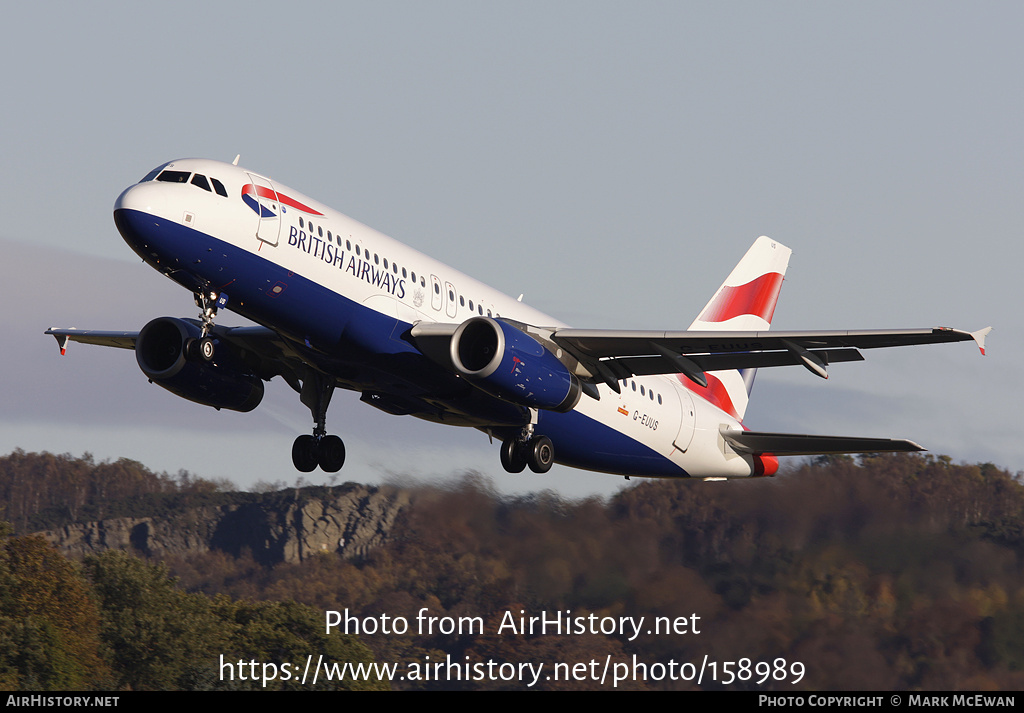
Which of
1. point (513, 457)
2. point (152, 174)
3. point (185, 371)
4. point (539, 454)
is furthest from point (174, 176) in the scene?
point (539, 454)

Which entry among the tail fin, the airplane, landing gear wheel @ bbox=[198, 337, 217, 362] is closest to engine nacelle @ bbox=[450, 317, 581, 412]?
the airplane

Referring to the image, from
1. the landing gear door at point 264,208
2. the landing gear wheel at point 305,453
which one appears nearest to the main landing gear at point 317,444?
the landing gear wheel at point 305,453

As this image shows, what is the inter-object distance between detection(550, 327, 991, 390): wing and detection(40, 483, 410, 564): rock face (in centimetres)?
1626

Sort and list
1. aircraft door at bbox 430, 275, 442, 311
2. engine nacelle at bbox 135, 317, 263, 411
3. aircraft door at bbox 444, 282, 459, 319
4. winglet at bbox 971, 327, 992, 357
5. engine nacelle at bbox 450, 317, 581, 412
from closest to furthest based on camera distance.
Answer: winglet at bbox 971, 327, 992, 357, engine nacelle at bbox 450, 317, 581, 412, aircraft door at bbox 430, 275, 442, 311, aircraft door at bbox 444, 282, 459, 319, engine nacelle at bbox 135, 317, 263, 411

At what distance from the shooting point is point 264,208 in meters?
24.2

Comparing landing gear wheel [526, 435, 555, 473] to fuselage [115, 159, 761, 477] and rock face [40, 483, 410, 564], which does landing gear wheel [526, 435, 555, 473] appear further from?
rock face [40, 483, 410, 564]

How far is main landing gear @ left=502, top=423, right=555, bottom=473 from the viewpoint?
95.3ft

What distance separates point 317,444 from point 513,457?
15.7 feet

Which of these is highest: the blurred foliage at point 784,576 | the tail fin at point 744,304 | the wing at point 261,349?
the tail fin at point 744,304

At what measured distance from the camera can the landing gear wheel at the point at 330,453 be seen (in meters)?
30.3

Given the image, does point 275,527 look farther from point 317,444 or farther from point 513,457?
point 513,457

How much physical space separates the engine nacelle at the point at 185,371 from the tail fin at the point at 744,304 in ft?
43.2

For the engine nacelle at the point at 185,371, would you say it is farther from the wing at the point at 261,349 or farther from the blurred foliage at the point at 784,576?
the blurred foliage at the point at 784,576
